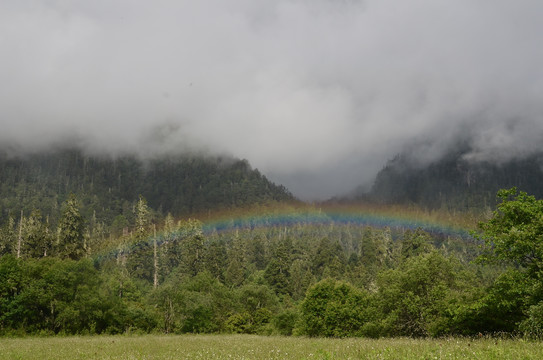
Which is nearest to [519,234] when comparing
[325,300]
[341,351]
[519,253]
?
[519,253]

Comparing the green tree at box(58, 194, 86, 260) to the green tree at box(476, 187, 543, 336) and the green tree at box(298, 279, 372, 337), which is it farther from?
the green tree at box(476, 187, 543, 336)

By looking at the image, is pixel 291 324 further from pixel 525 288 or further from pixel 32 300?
pixel 525 288

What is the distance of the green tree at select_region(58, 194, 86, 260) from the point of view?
3436 inches

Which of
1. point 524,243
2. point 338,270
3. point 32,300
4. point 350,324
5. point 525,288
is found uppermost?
point 524,243

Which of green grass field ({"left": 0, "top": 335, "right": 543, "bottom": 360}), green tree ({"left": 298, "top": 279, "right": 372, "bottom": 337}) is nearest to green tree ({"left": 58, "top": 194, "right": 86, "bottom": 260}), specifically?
green tree ({"left": 298, "top": 279, "right": 372, "bottom": 337})

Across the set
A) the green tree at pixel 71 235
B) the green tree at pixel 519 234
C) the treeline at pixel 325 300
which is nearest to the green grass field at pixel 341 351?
the treeline at pixel 325 300

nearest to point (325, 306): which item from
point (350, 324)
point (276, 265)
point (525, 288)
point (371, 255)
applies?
point (350, 324)

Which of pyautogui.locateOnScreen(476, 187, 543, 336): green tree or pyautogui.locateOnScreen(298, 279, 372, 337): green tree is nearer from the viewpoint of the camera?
pyautogui.locateOnScreen(476, 187, 543, 336): green tree

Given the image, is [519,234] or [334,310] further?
[334,310]

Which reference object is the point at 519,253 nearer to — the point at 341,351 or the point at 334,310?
the point at 341,351

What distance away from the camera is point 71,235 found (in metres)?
90.0

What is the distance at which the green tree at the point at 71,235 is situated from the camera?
286ft

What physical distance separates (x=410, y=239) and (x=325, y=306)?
2926 inches

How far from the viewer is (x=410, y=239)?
113 metres
